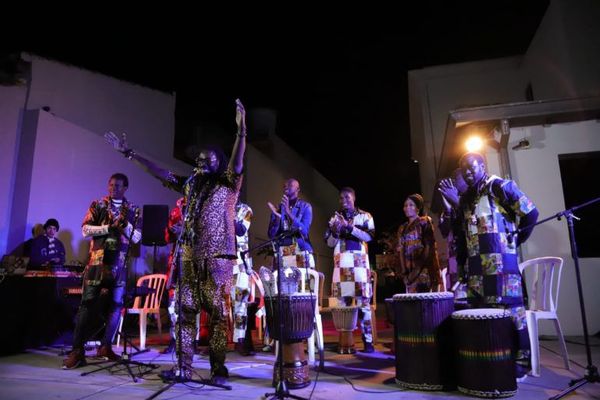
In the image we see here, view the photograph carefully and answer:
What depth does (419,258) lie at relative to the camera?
507 centimetres

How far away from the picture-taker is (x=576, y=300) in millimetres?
6109

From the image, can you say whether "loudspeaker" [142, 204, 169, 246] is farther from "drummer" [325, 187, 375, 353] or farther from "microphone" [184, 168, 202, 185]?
"microphone" [184, 168, 202, 185]

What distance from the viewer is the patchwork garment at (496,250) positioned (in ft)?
11.4

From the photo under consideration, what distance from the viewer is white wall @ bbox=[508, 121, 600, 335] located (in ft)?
20.1

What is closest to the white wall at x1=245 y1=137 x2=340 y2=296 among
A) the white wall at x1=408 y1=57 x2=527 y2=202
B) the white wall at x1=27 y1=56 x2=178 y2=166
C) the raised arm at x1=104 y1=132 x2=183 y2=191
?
the white wall at x1=27 y1=56 x2=178 y2=166

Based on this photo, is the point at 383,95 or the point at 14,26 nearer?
the point at 14,26

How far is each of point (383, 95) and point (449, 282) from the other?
7319mm

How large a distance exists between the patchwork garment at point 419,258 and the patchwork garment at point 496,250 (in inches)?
45.5

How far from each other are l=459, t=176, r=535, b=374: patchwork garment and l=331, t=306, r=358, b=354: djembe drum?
175 centimetres

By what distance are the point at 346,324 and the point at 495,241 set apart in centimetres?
228

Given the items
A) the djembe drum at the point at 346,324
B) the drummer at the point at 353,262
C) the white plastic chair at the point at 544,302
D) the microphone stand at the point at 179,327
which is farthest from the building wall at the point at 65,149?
the white plastic chair at the point at 544,302

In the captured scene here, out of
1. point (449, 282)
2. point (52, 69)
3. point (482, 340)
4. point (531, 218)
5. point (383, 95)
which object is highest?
point (383, 95)

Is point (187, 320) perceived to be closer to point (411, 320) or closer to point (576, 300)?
point (411, 320)

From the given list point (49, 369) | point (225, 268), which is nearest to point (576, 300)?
point (225, 268)
